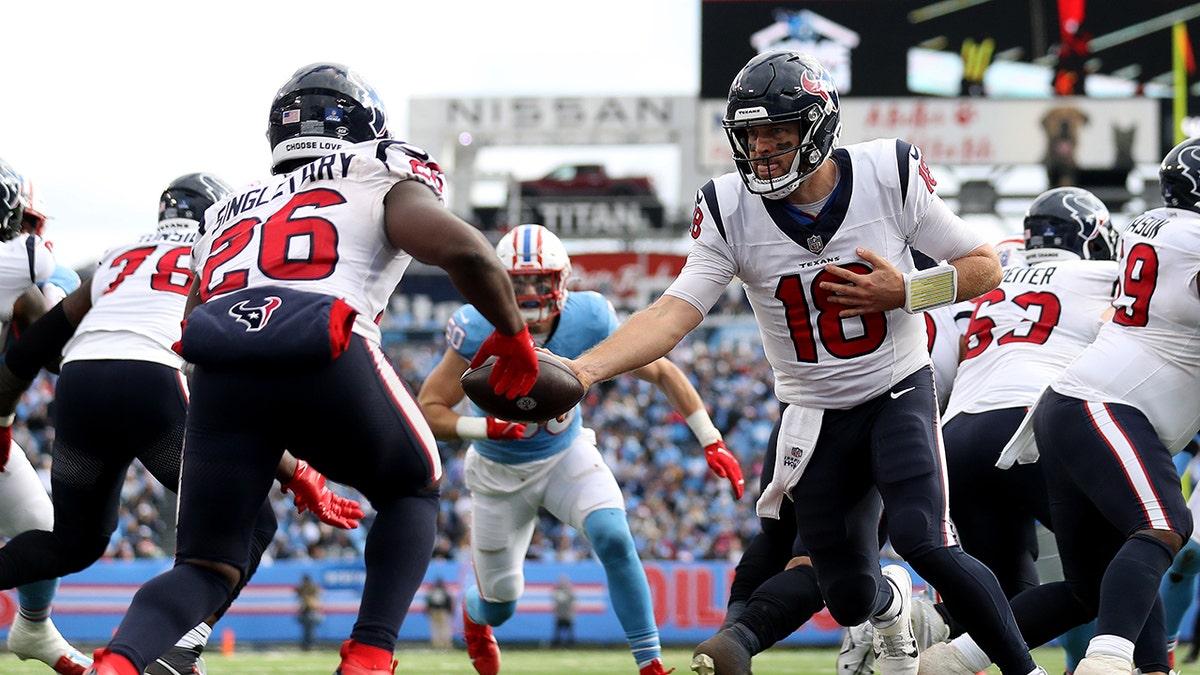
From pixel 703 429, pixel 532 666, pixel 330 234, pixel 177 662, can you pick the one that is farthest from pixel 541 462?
pixel 532 666

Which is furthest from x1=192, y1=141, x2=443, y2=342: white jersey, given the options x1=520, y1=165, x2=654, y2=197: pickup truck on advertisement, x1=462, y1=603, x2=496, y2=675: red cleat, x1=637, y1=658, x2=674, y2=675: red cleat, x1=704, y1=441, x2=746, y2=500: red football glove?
x1=520, y1=165, x2=654, y2=197: pickup truck on advertisement

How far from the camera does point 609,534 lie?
245 inches

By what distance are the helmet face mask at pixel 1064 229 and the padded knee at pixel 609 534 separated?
7.08 feet

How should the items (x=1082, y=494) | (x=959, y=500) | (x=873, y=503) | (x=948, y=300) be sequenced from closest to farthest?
(x=948, y=300), (x=873, y=503), (x=1082, y=494), (x=959, y=500)

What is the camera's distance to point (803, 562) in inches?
199

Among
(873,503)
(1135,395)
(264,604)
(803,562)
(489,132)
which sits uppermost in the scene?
(489,132)

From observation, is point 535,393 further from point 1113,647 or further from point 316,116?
point 1113,647

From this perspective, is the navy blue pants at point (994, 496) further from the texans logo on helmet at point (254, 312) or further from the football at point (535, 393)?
the texans logo on helmet at point (254, 312)

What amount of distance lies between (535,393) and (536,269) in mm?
2724

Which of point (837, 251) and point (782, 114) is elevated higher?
point (782, 114)

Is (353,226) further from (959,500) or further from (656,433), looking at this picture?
(656,433)

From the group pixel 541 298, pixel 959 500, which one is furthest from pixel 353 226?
pixel 959 500

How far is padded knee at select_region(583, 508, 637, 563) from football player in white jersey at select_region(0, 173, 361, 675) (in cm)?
156

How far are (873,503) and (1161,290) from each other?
1321mm
